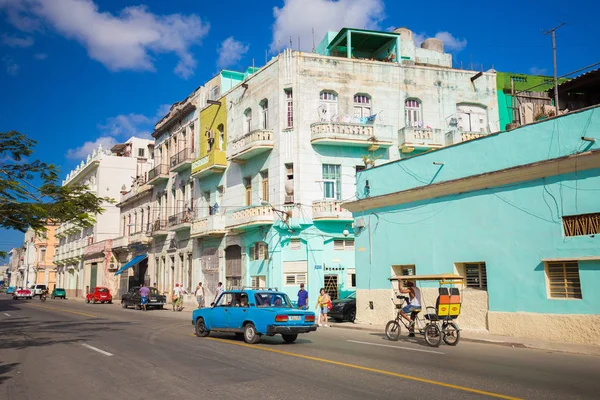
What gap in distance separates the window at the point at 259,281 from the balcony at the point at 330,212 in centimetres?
496

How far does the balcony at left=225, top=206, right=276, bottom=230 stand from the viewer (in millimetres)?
29467

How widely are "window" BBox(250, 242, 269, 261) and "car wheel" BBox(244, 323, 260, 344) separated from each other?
1573 centimetres

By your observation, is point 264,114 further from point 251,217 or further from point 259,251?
point 259,251

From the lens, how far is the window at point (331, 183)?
29781 mm

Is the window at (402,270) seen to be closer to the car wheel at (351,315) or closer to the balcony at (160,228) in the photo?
the car wheel at (351,315)

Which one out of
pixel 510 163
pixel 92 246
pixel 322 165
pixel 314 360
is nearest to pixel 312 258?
pixel 322 165

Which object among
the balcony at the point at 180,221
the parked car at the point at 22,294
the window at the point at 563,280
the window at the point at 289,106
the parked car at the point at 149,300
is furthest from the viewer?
the parked car at the point at 22,294

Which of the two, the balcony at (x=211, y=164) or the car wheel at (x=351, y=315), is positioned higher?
the balcony at (x=211, y=164)

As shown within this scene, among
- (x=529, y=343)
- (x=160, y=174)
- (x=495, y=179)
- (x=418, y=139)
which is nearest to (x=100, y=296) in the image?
(x=160, y=174)

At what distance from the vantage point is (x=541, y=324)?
14836 millimetres

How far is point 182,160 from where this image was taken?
41.0 meters

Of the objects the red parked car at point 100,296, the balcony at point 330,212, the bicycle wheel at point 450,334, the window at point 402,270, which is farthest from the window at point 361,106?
the red parked car at point 100,296

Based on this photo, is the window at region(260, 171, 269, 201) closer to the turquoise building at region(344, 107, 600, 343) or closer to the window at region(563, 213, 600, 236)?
the turquoise building at region(344, 107, 600, 343)

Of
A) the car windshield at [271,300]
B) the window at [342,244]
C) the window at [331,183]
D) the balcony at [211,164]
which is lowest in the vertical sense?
the car windshield at [271,300]
